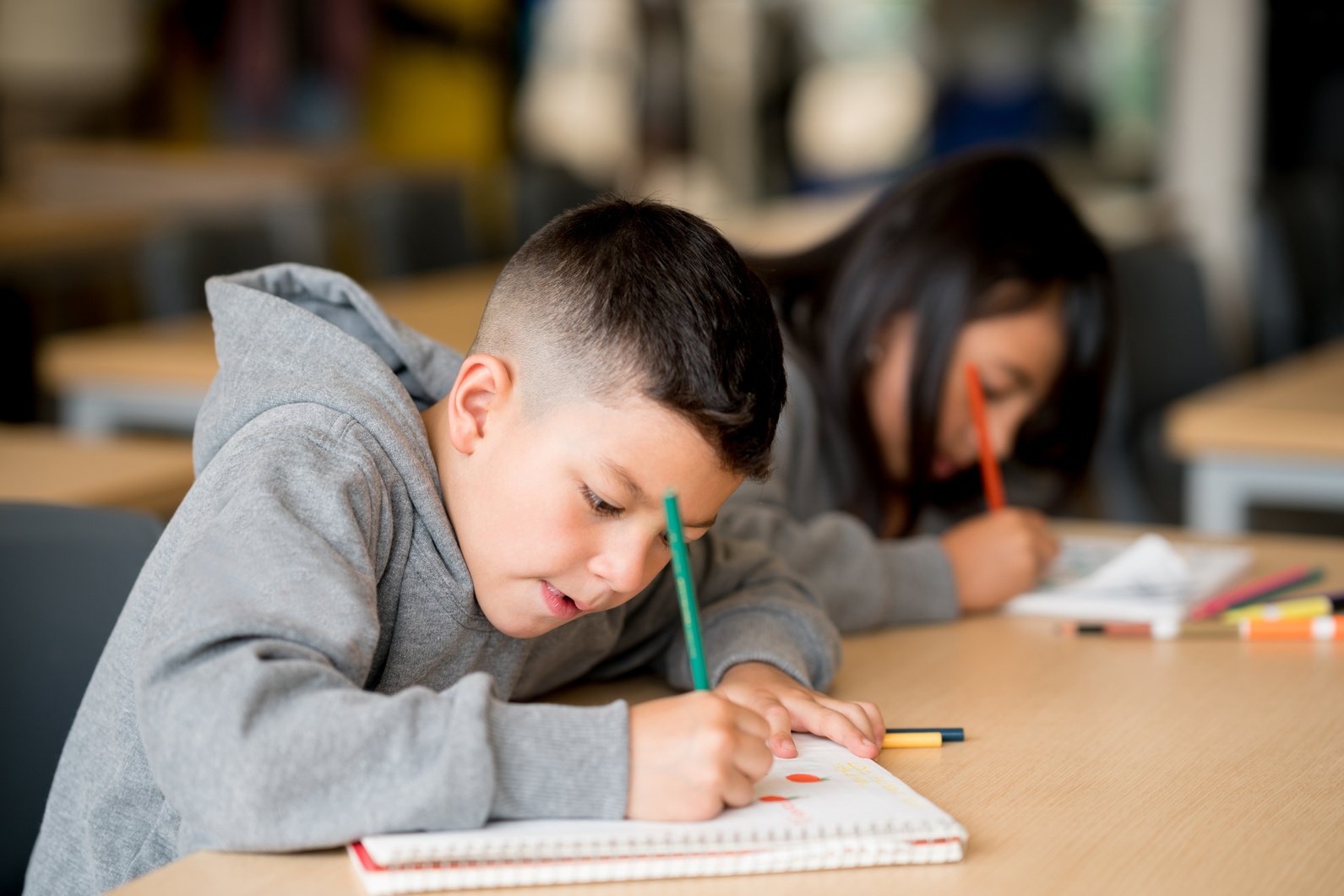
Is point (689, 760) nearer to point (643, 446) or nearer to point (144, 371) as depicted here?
point (643, 446)

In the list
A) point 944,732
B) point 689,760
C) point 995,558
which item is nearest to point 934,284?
point 995,558

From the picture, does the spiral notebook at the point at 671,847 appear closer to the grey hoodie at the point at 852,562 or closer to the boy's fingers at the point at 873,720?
the boy's fingers at the point at 873,720

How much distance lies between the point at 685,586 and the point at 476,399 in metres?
0.17

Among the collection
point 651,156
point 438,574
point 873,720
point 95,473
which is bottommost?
point 651,156

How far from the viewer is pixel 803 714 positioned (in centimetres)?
92

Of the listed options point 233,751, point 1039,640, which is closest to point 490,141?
point 1039,640

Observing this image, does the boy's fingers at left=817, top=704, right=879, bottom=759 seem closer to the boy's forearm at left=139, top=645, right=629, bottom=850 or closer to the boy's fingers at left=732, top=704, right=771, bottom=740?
the boy's fingers at left=732, top=704, right=771, bottom=740

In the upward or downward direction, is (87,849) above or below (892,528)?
above

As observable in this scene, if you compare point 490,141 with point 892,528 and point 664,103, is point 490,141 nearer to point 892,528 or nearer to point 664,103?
point 664,103

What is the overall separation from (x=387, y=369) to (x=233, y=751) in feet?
0.94

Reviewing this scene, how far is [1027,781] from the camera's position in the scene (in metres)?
0.87

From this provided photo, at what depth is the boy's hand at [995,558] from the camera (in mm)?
1290

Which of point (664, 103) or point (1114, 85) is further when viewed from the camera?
point (664, 103)

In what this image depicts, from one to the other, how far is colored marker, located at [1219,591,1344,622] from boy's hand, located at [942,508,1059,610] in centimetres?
16
